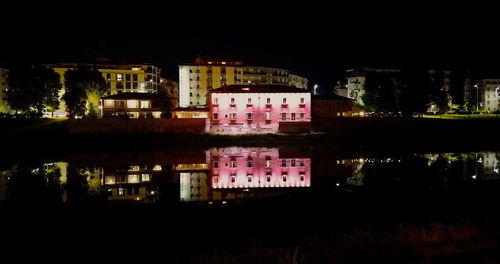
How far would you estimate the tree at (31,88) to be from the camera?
6131 cm

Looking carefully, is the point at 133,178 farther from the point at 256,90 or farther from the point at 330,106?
the point at 330,106

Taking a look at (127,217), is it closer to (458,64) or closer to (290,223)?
(290,223)

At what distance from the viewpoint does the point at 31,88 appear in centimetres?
6134

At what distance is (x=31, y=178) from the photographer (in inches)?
1096

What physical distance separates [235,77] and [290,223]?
73.2m

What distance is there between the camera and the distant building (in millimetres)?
64375

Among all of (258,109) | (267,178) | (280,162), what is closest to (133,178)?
(267,178)

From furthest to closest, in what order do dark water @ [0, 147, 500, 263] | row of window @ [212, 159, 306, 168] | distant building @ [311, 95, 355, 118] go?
distant building @ [311, 95, 355, 118], row of window @ [212, 159, 306, 168], dark water @ [0, 147, 500, 263]

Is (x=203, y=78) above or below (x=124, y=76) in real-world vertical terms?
below

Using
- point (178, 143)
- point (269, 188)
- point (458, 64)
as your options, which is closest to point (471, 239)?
point (269, 188)

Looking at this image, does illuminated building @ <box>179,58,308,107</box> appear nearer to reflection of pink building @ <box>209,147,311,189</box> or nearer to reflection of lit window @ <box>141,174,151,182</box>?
reflection of pink building @ <box>209,147,311,189</box>

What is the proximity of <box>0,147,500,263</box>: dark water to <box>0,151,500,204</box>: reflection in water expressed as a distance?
8cm

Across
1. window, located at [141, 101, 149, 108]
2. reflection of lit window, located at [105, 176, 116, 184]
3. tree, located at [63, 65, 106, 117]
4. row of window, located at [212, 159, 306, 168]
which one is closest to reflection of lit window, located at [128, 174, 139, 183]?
reflection of lit window, located at [105, 176, 116, 184]

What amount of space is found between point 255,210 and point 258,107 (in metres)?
37.1
